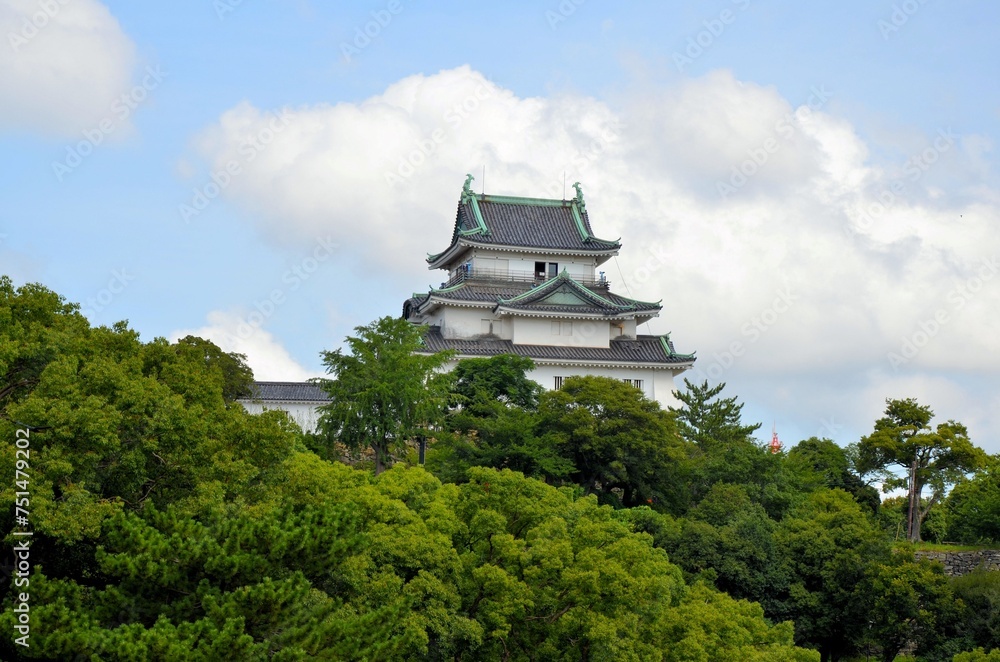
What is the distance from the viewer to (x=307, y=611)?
17.0 m

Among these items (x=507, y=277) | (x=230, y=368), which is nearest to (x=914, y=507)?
(x=507, y=277)

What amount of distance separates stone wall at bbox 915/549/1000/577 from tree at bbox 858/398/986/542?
197 cm

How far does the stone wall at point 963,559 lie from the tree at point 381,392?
15165 mm

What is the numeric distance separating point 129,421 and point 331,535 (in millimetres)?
3242

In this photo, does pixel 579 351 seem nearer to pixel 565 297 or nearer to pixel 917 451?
pixel 565 297

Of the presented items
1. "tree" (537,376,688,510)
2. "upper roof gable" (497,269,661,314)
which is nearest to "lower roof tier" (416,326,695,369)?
"upper roof gable" (497,269,661,314)

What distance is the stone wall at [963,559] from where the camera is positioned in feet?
117

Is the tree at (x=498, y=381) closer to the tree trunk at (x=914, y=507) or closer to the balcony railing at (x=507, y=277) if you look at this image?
the balcony railing at (x=507, y=277)

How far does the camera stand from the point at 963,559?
118ft

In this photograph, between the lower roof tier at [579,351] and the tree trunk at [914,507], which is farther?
the lower roof tier at [579,351]

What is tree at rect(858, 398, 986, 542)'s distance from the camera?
37.4 meters

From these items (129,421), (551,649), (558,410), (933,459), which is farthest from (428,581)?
(933,459)

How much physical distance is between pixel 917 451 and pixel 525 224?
16599 mm

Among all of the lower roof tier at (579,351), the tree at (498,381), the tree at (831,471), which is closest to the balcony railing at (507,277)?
the lower roof tier at (579,351)
